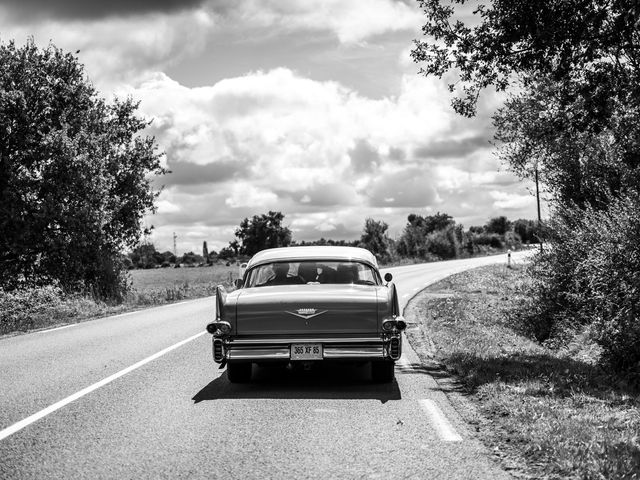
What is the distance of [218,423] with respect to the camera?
241 inches

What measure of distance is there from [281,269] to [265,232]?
407 ft

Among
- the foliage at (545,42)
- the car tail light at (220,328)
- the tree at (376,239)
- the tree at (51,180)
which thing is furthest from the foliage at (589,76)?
the tree at (376,239)

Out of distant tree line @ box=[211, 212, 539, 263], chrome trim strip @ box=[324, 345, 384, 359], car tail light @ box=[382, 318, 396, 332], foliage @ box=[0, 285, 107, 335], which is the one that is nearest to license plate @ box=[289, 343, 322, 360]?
chrome trim strip @ box=[324, 345, 384, 359]

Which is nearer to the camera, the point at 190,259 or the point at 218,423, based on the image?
the point at 218,423

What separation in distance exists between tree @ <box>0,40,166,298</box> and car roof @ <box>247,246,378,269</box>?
16.1 m

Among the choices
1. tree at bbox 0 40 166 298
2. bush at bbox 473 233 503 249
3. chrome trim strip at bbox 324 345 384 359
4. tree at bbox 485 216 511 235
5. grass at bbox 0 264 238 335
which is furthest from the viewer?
tree at bbox 485 216 511 235

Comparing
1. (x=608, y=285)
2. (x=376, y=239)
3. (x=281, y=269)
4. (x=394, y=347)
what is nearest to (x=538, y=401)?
(x=394, y=347)

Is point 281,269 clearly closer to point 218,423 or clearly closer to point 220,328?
point 220,328

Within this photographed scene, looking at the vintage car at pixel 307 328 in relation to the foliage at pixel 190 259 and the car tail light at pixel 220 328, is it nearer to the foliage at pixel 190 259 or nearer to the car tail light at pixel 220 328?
the car tail light at pixel 220 328

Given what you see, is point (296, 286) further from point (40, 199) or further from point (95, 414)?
point (40, 199)

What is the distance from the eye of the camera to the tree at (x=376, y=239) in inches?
3056

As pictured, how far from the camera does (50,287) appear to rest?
23984mm

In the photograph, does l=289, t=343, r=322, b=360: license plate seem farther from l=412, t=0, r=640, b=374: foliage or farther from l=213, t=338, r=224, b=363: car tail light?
l=412, t=0, r=640, b=374: foliage

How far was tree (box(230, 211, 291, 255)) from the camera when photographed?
132 meters
